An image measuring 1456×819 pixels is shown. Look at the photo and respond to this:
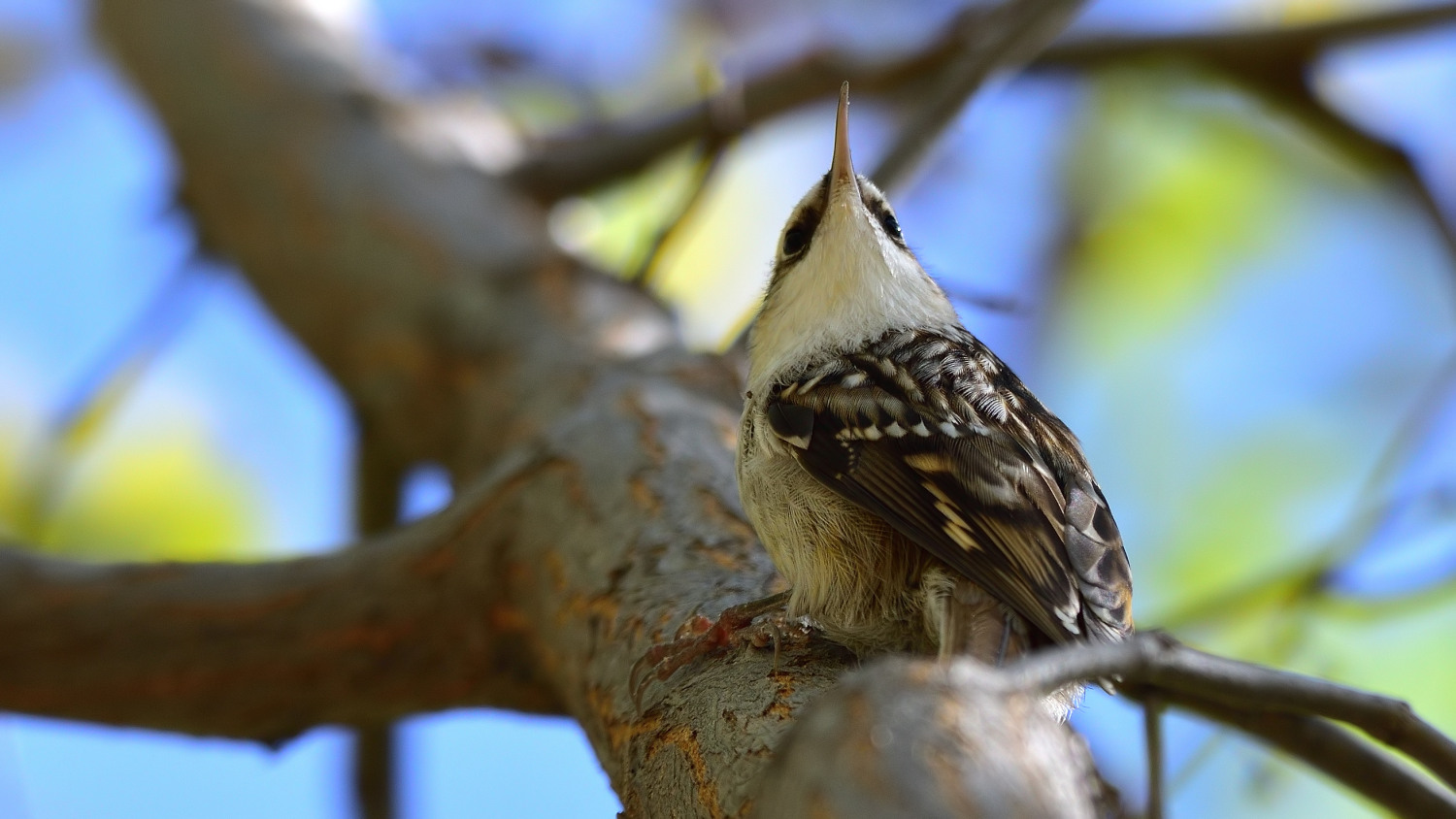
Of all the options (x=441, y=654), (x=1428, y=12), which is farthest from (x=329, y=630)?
(x=1428, y=12)

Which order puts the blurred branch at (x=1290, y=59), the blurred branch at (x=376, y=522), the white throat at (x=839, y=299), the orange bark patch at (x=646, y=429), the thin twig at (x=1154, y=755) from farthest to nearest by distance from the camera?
the blurred branch at (x=1290, y=59) < the blurred branch at (x=376, y=522) < the white throat at (x=839, y=299) < the orange bark patch at (x=646, y=429) < the thin twig at (x=1154, y=755)

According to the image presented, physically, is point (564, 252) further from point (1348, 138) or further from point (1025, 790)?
point (1025, 790)

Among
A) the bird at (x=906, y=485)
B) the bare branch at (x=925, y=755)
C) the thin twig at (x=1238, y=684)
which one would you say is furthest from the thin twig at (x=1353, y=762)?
the bare branch at (x=925, y=755)

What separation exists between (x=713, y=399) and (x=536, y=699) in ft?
3.00

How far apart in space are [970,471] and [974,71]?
1517 mm

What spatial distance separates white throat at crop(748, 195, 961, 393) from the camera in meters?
3.14

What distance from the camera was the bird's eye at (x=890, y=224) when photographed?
3455 mm

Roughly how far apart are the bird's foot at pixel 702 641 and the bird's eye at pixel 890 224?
145 centimetres

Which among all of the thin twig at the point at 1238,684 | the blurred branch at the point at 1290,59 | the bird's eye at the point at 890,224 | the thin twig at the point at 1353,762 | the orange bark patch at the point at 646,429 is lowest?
the orange bark patch at the point at 646,429

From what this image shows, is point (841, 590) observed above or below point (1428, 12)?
below

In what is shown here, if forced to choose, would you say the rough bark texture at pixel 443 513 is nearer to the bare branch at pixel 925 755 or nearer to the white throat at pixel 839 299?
the bare branch at pixel 925 755

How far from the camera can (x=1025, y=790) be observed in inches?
48.4

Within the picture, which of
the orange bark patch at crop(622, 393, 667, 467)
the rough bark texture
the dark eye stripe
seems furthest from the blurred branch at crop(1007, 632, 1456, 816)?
the dark eye stripe

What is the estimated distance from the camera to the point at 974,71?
11.4ft
